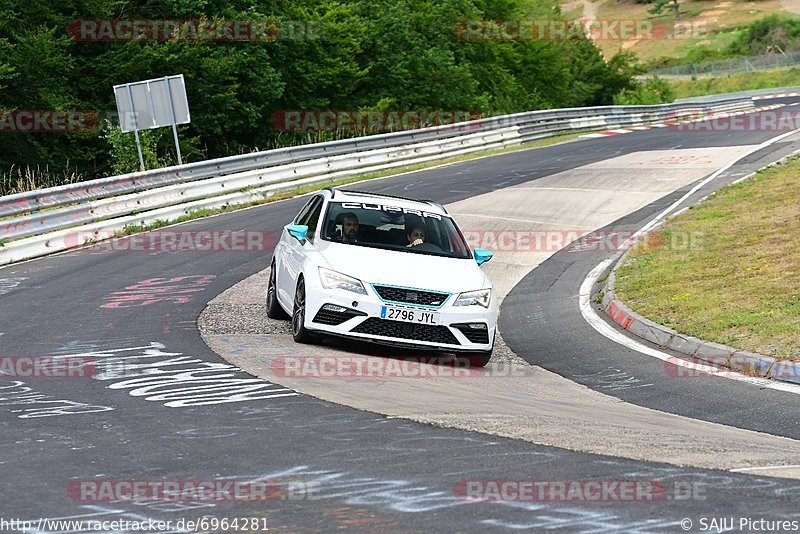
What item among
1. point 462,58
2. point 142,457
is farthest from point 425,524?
point 462,58

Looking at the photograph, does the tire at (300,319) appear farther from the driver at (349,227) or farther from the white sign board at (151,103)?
the white sign board at (151,103)

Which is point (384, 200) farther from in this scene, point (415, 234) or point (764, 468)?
point (764, 468)

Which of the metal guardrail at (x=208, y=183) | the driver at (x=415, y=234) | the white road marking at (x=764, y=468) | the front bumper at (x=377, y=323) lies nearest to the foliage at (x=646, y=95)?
the metal guardrail at (x=208, y=183)

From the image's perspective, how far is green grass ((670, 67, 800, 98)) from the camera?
94988 millimetres

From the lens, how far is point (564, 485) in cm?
620

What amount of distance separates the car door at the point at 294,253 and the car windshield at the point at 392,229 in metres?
0.24

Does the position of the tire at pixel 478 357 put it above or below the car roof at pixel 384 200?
below

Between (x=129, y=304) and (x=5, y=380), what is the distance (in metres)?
4.50

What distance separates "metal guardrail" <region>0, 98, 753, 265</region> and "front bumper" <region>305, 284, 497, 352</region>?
9.29m

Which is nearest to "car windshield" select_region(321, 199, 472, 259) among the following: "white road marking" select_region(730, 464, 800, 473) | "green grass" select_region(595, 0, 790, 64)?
"white road marking" select_region(730, 464, 800, 473)

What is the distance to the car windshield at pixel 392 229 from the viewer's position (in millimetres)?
12078

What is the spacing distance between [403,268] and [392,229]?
1146 mm

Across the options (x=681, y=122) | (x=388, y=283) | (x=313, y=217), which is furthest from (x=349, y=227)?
(x=681, y=122)

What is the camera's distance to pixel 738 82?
324 feet
